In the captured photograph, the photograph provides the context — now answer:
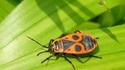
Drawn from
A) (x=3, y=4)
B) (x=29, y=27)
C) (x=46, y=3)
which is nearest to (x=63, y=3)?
(x=46, y=3)

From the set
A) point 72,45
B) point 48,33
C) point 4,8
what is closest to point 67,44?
point 72,45

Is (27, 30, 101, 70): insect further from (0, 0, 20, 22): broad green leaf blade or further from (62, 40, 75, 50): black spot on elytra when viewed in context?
(0, 0, 20, 22): broad green leaf blade

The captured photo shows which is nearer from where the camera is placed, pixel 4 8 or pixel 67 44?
pixel 67 44

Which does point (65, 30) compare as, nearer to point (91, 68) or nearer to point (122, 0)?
point (91, 68)

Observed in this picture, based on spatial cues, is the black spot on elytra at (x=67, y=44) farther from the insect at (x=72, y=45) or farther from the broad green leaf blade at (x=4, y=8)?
the broad green leaf blade at (x=4, y=8)

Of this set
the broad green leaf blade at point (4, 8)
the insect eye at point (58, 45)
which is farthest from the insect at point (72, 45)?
the broad green leaf blade at point (4, 8)

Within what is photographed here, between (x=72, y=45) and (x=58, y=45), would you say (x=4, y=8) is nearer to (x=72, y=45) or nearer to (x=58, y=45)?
(x=58, y=45)
